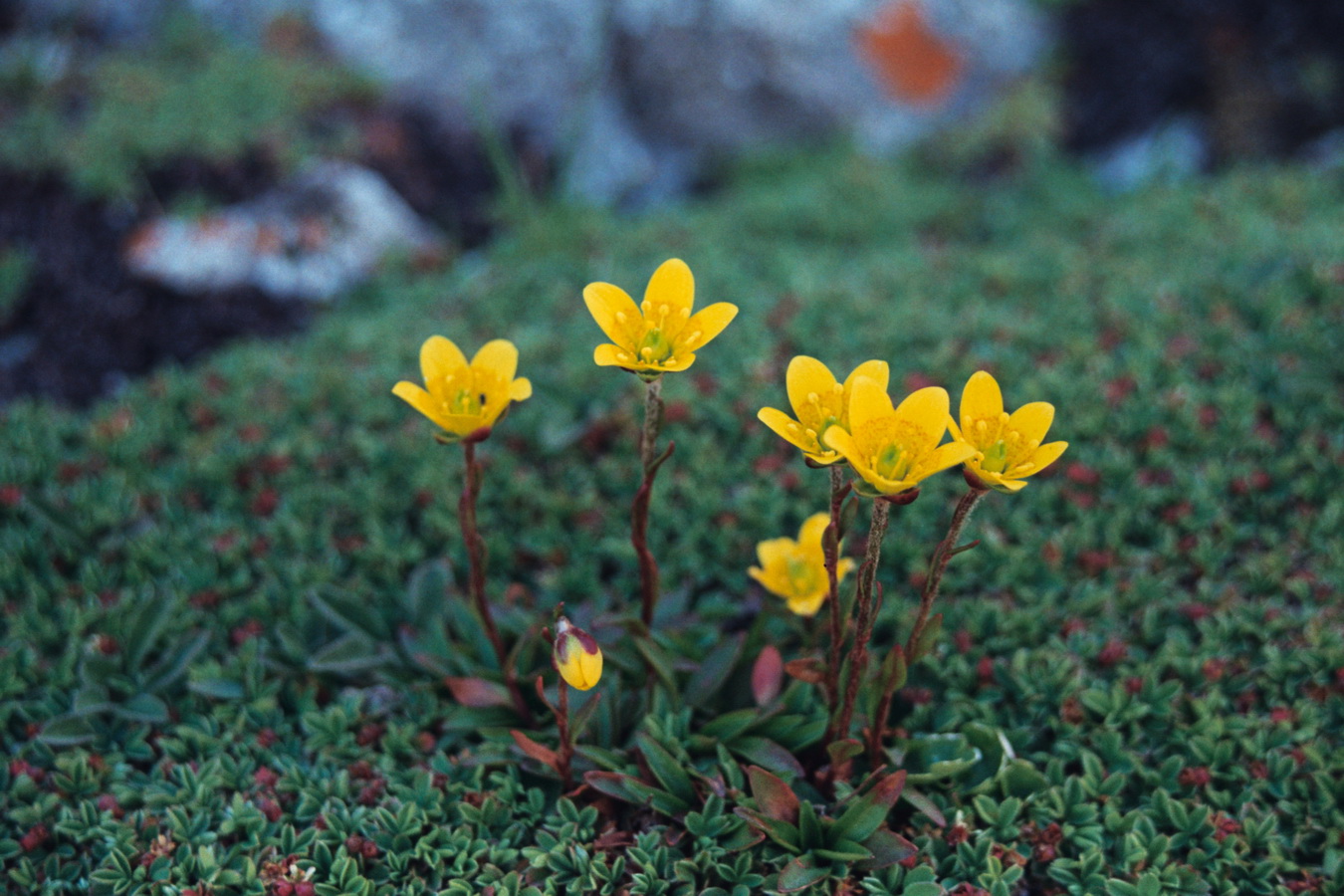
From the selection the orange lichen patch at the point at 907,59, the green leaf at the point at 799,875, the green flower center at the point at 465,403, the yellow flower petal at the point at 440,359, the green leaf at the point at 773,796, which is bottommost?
the green leaf at the point at 799,875

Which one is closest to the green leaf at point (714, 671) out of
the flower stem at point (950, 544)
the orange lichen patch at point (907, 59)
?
the flower stem at point (950, 544)

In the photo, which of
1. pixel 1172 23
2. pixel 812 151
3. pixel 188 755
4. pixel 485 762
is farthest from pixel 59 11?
pixel 1172 23

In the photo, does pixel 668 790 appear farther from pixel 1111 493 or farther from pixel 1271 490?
pixel 1271 490

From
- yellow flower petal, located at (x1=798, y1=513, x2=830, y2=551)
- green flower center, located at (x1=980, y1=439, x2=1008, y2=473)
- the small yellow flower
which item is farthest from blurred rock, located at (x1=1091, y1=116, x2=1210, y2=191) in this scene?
the small yellow flower

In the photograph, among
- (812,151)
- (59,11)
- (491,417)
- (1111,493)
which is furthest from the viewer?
(812,151)

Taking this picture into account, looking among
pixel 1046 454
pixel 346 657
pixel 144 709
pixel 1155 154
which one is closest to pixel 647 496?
pixel 1046 454

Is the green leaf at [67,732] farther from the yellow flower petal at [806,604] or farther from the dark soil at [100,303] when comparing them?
the dark soil at [100,303]
